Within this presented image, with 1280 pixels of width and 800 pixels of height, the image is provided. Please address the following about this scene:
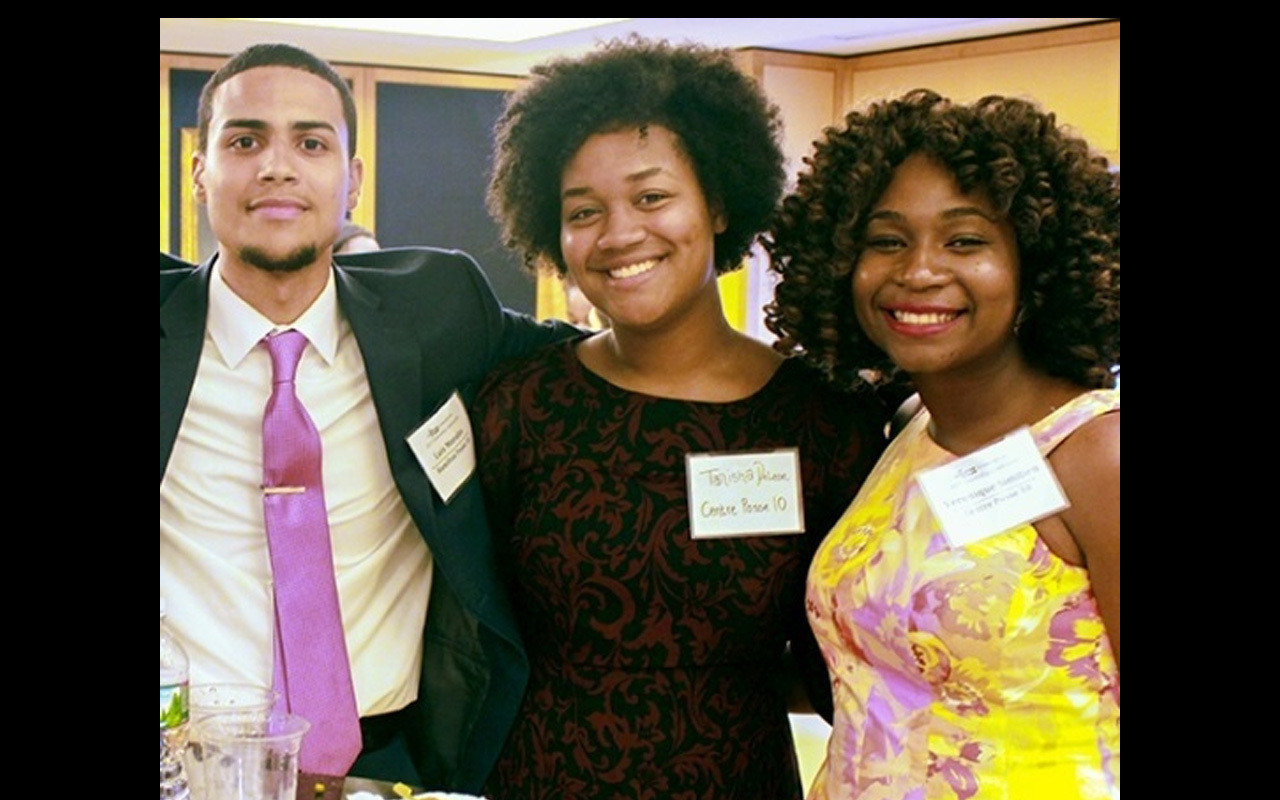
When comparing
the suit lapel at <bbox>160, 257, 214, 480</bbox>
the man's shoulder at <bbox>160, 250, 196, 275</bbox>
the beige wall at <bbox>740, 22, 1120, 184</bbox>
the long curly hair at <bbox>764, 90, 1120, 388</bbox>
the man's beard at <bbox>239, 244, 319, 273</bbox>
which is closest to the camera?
the long curly hair at <bbox>764, 90, 1120, 388</bbox>

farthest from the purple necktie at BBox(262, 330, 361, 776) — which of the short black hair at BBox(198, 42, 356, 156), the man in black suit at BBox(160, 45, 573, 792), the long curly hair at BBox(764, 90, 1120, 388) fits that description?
the long curly hair at BBox(764, 90, 1120, 388)

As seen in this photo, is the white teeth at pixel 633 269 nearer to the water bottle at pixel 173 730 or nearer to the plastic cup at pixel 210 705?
the plastic cup at pixel 210 705

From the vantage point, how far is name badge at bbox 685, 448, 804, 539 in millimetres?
2248

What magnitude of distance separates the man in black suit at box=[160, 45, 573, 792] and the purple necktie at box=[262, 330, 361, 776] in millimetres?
37

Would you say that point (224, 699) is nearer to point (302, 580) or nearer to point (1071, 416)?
point (302, 580)

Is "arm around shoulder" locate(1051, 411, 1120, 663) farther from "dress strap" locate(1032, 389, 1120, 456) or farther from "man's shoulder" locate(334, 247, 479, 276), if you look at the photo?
"man's shoulder" locate(334, 247, 479, 276)

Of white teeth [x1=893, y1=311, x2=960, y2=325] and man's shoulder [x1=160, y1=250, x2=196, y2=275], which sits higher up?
man's shoulder [x1=160, y1=250, x2=196, y2=275]

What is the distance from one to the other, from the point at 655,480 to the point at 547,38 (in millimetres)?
6787

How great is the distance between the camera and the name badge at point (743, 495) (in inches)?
88.5

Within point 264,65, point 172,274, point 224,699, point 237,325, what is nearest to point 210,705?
point 224,699

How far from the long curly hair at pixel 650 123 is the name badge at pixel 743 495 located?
0.41 m
